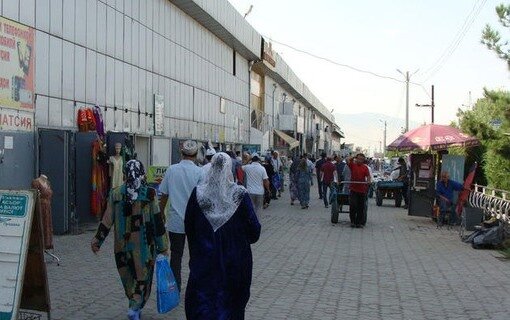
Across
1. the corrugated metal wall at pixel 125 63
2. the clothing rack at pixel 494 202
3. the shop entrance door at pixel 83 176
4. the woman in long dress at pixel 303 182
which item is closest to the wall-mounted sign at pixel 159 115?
the corrugated metal wall at pixel 125 63

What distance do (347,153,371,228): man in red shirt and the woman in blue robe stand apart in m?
10.9

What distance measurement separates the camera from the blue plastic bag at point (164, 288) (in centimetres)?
620

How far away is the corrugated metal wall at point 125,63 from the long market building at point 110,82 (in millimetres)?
27

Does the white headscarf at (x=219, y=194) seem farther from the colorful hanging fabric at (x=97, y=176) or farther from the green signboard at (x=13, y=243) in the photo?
the colorful hanging fabric at (x=97, y=176)

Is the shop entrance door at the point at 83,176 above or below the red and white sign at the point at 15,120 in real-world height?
below

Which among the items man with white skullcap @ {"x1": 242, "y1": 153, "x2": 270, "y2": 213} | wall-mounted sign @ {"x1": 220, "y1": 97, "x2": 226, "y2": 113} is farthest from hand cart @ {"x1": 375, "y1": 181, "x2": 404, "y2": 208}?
man with white skullcap @ {"x1": 242, "y1": 153, "x2": 270, "y2": 213}

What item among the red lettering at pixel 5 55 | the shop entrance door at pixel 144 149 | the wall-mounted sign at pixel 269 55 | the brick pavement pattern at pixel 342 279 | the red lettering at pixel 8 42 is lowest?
the brick pavement pattern at pixel 342 279

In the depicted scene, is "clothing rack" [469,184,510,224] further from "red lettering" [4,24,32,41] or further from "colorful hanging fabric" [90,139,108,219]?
"red lettering" [4,24,32,41]

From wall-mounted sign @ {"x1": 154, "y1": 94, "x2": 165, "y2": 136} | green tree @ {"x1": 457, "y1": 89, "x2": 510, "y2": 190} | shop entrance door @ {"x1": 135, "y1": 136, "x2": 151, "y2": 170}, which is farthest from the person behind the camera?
wall-mounted sign @ {"x1": 154, "y1": 94, "x2": 165, "y2": 136}

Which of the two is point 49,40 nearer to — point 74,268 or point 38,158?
point 38,158

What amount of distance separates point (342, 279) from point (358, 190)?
6898 millimetres

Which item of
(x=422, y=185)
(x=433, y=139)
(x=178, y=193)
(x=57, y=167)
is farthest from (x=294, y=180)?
(x=178, y=193)

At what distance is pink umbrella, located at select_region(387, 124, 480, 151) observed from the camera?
1803cm

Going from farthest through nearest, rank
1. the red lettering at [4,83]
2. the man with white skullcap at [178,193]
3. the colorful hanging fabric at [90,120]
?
the colorful hanging fabric at [90,120] → the red lettering at [4,83] → the man with white skullcap at [178,193]
